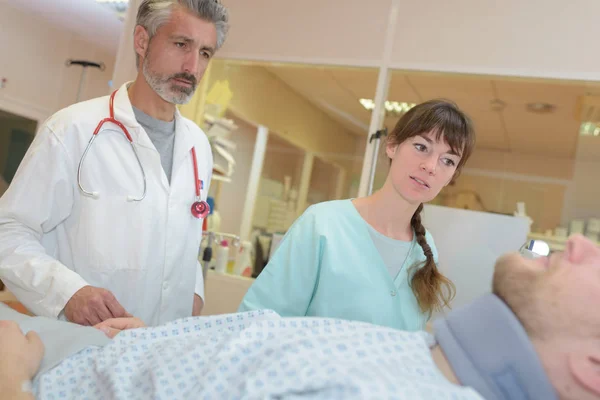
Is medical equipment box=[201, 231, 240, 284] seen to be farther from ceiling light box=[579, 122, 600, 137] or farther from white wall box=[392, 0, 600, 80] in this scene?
ceiling light box=[579, 122, 600, 137]

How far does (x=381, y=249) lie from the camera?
1.52 metres

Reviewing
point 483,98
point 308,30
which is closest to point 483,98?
point 483,98

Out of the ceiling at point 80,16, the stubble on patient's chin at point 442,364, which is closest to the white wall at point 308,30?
the stubble on patient's chin at point 442,364

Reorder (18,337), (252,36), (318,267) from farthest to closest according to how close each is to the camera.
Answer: (252,36) < (318,267) < (18,337)

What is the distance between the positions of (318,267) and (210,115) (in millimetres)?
2234

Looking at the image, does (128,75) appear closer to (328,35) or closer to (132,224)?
(328,35)

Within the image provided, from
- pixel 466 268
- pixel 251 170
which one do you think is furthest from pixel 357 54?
pixel 466 268

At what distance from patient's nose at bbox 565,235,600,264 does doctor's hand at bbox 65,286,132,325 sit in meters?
0.94

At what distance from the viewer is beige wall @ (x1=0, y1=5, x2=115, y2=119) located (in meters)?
5.42

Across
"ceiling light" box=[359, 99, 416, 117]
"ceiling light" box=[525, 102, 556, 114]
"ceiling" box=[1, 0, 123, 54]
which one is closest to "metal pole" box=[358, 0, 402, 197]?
"ceiling light" box=[359, 99, 416, 117]

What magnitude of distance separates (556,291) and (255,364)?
475mm

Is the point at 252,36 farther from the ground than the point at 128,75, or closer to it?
farther from the ground

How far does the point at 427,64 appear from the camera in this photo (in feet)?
9.44

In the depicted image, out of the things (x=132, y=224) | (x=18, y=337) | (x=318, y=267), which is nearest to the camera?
(x=18, y=337)
